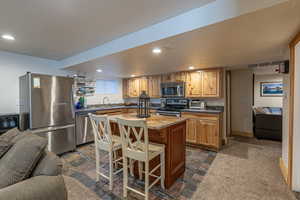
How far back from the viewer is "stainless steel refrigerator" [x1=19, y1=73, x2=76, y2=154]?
2824mm

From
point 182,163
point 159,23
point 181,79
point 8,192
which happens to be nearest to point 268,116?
point 181,79

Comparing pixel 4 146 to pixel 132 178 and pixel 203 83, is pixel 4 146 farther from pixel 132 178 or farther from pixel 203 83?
pixel 203 83

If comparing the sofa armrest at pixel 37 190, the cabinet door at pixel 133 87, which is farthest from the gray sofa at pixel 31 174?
the cabinet door at pixel 133 87

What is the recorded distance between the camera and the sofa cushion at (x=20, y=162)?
3.76 ft

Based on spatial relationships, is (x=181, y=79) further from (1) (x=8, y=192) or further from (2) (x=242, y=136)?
(1) (x=8, y=192)

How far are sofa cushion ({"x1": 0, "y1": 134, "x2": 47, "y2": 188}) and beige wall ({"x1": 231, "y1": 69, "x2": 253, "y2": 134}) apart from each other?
5.10 m

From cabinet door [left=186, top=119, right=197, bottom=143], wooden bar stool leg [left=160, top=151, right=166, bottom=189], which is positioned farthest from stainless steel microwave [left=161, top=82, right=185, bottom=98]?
wooden bar stool leg [left=160, top=151, right=166, bottom=189]

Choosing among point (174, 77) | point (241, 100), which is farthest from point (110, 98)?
point (241, 100)

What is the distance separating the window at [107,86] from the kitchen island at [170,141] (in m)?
3.16

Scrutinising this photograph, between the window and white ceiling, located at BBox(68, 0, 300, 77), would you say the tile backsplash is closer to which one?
the window

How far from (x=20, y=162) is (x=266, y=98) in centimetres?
753

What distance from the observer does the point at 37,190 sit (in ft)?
3.50

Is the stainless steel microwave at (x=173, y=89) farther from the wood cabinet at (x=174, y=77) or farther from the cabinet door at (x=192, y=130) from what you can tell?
the cabinet door at (x=192, y=130)

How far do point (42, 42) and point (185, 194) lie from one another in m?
3.41
